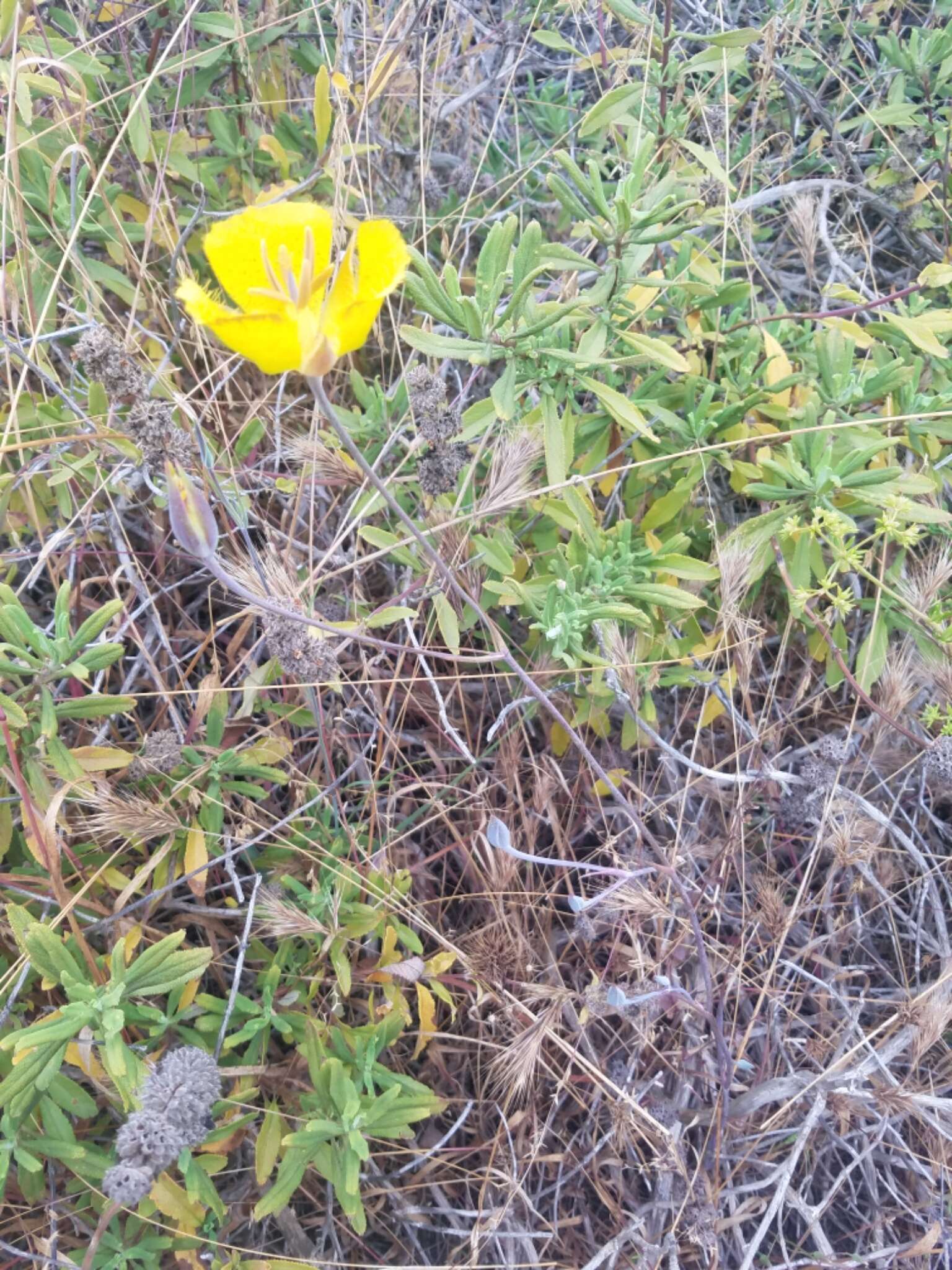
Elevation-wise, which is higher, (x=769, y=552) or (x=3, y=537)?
(x=3, y=537)

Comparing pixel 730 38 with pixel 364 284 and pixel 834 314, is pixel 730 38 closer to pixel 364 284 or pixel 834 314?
pixel 834 314

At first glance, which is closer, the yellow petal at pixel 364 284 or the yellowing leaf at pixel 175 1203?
the yellow petal at pixel 364 284

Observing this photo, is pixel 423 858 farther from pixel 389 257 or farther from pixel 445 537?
pixel 389 257

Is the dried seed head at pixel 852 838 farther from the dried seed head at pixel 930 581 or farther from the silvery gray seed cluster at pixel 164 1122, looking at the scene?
the silvery gray seed cluster at pixel 164 1122

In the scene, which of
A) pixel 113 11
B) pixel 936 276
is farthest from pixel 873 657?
pixel 113 11

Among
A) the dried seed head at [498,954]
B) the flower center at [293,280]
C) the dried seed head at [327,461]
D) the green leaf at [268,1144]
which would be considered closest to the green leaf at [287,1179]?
the green leaf at [268,1144]

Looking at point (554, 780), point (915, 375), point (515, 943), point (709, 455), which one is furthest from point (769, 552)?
point (515, 943)

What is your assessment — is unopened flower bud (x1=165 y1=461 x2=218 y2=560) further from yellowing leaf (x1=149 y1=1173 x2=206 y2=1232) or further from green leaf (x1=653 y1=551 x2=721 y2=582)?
yellowing leaf (x1=149 y1=1173 x2=206 y2=1232)
